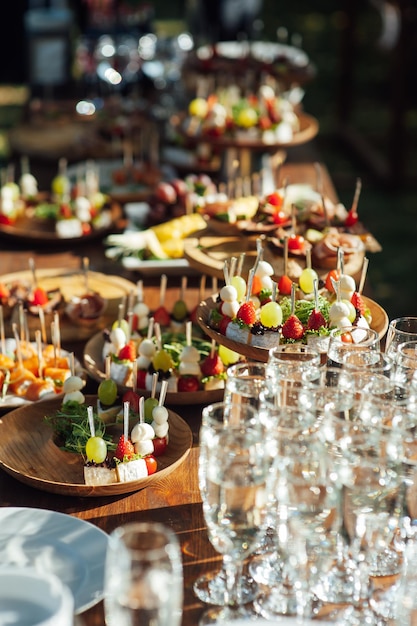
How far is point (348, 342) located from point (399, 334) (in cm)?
13

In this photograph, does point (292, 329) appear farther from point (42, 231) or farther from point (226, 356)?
point (42, 231)

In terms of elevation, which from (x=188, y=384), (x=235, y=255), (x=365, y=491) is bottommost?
(x=188, y=384)

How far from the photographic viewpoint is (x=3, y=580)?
1.41m

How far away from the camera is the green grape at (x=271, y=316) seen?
88.4 inches

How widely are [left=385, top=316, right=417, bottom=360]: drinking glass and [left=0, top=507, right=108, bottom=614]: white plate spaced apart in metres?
0.71

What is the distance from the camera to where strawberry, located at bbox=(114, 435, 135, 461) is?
6.66 ft

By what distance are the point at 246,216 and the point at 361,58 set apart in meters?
9.26

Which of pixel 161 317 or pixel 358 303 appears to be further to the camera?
pixel 161 317

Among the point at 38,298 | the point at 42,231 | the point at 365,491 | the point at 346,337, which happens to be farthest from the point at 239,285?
the point at 42,231

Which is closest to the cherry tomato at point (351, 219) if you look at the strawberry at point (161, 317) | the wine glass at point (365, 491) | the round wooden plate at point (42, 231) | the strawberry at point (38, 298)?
the strawberry at point (161, 317)

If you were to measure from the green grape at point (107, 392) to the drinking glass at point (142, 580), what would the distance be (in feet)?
3.37

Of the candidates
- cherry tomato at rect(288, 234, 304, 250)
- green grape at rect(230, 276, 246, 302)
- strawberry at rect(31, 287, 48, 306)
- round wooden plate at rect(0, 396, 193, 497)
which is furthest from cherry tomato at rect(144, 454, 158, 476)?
strawberry at rect(31, 287, 48, 306)

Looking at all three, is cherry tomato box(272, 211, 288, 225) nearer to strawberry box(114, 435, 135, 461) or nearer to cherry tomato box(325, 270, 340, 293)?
cherry tomato box(325, 270, 340, 293)

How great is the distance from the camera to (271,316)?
2.25 metres
